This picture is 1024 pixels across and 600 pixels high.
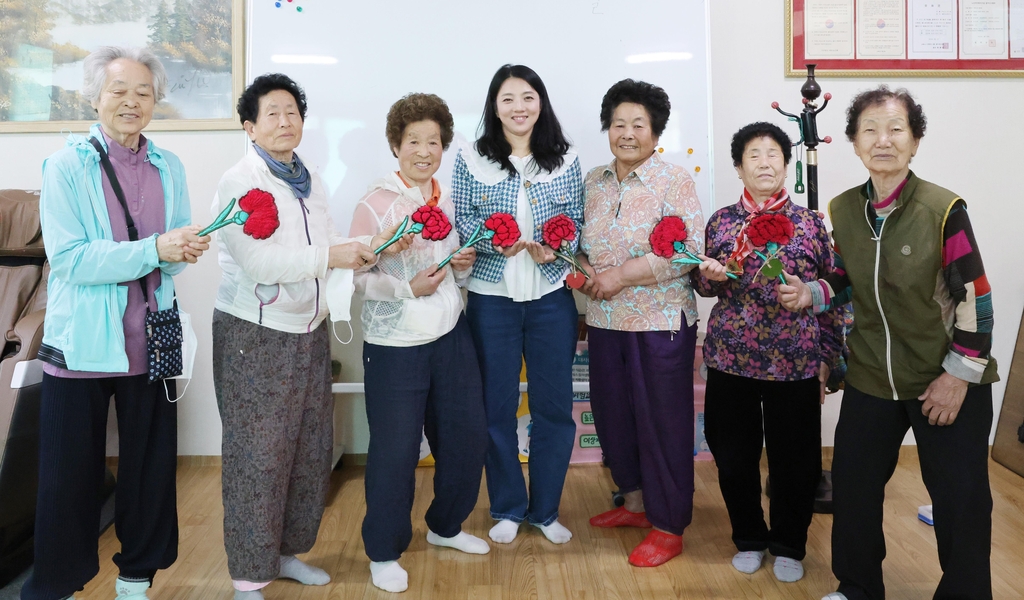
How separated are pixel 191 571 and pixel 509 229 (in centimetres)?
150

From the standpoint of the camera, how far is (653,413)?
2.34 meters

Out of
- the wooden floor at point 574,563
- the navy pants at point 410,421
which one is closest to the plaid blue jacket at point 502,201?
the navy pants at point 410,421

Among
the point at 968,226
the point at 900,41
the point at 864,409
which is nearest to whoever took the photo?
the point at 968,226

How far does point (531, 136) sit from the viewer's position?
2354 millimetres

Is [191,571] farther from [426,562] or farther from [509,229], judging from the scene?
[509,229]

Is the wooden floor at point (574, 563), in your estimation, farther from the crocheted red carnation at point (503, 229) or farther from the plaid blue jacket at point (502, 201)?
the crocheted red carnation at point (503, 229)

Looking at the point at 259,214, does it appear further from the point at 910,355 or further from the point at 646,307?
the point at 910,355

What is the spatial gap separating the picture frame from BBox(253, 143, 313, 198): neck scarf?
4.19ft

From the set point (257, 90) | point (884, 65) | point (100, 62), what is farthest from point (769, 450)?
point (100, 62)

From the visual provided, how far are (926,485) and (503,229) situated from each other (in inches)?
52.1

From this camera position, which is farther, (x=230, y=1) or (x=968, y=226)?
(x=230, y=1)

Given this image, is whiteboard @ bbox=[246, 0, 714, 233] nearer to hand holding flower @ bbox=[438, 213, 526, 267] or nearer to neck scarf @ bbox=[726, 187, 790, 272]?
neck scarf @ bbox=[726, 187, 790, 272]

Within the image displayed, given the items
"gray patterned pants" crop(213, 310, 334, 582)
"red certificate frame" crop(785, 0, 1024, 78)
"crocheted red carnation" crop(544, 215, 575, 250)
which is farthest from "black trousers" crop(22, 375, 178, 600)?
"red certificate frame" crop(785, 0, 1024, 78)

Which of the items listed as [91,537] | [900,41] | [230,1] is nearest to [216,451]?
[91,537]
